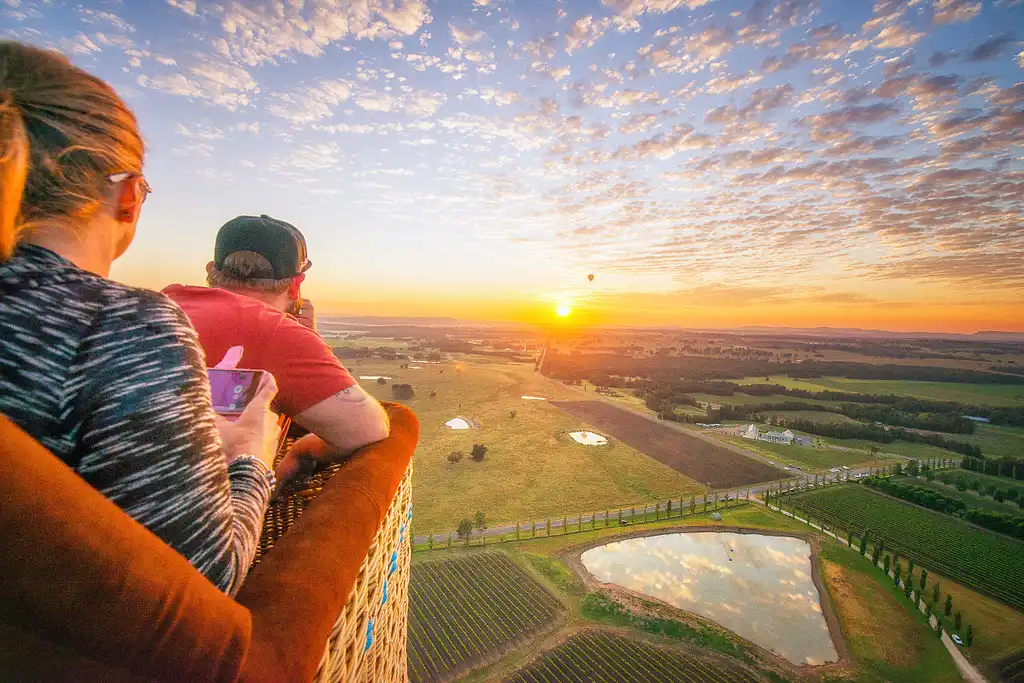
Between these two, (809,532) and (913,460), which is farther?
(913,460)

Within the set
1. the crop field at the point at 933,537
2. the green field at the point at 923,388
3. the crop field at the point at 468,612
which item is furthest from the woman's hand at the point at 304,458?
the green field at the point at 923,388

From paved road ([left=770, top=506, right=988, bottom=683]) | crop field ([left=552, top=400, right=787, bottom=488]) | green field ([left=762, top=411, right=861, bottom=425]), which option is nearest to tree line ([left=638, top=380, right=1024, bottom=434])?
green field ([left=762, top=411, right=861, bottom=425])

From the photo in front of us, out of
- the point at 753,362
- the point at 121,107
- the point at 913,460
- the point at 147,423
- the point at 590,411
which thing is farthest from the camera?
the point at 753,362

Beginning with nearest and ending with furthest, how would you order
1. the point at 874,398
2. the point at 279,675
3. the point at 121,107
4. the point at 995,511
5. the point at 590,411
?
the point at 279,675 < the point at 121,107 < the point at 995,511 < the point at 590,411 < the point at 874,398

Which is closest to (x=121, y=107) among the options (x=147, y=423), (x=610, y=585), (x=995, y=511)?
(x=147, y=423)

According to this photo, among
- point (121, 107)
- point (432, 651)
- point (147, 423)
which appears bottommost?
point (432, 651)

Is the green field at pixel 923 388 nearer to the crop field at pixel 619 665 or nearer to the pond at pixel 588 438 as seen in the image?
the pond at pixel 588 438

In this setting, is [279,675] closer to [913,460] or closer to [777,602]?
[777,602]
